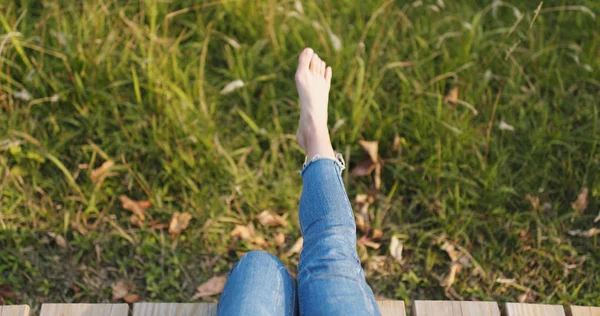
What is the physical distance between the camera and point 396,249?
208 centimetres

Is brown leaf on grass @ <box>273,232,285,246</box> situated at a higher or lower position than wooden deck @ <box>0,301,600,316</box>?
lower

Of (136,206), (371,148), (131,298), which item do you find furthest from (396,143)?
(131,298)

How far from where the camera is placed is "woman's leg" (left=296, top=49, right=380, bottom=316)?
1506 millimetres

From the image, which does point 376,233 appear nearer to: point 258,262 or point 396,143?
point 396,143

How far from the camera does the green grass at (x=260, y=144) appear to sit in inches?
80.6

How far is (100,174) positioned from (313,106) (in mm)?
858

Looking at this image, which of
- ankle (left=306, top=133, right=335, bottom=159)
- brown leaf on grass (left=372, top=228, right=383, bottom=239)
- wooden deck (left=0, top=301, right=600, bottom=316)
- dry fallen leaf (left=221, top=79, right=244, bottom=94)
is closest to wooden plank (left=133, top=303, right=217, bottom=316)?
wooden deck (left=0, top=301, right=600, bottom=316)

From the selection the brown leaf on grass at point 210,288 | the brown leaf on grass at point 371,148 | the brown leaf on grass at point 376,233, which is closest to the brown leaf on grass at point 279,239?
the brown leaf on grass at point 210,288

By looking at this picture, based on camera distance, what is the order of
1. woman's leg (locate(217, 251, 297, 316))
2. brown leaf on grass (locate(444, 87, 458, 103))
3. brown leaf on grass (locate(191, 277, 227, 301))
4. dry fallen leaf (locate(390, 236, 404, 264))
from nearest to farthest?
woman's leg (locate(217, 251, 297, 316)), brown leaf on grass (locate(191, 277, 227, 301)), dry fallen leaf (locate(390, 236, 404, 264)), brown leaf on grass (locate(444, 87, 458, 103))

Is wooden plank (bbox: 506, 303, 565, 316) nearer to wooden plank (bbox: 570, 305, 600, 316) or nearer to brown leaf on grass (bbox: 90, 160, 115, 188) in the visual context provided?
wooden plank (bbox: 570, 305, 600, 316)

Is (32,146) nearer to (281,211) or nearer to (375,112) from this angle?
(281,211)

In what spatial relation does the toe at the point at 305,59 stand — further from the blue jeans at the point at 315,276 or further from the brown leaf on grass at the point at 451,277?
the brown leaf on grass at the point at 451,277

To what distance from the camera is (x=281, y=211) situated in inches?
84.4

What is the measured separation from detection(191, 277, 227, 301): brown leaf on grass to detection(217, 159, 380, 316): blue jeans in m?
0.42
